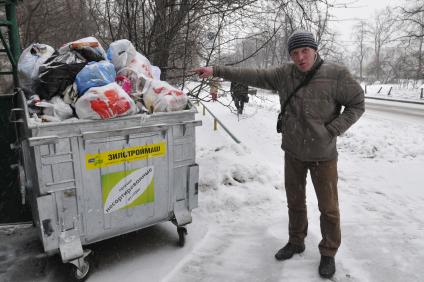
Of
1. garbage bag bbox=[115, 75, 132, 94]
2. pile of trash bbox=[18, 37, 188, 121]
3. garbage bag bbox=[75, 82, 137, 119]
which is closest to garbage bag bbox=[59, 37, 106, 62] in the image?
pile of trash bbox=[18, 37, 188, 121]

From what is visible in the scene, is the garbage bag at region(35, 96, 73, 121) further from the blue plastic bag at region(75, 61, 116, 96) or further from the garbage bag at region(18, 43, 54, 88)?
the garbage bag at region(18, 43, 54, 88)

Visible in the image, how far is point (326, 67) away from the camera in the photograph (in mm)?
2840

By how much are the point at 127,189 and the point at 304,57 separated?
1.80m

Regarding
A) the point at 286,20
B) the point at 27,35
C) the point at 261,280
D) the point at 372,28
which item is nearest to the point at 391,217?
the point at 261,280

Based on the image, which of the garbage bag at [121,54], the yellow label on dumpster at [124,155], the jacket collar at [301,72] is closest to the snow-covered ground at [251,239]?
the yellow label on dumpster at [124,155]

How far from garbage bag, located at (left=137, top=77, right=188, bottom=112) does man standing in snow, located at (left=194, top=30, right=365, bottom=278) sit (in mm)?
816

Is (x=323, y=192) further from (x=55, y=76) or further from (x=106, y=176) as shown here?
(x=55, y=76)

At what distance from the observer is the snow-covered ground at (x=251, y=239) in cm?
311

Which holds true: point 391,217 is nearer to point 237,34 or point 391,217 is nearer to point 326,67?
point 326,67

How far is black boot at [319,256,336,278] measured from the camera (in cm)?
294

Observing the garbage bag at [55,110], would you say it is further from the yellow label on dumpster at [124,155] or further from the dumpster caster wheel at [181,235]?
the dumpster caster wheel at [181,235]

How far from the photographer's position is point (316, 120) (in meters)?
2.86

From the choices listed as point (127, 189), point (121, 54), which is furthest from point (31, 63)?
point (127, 189)

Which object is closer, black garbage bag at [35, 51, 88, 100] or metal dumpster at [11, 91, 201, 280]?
metal dumpster at [11, 91, 201, 280]
